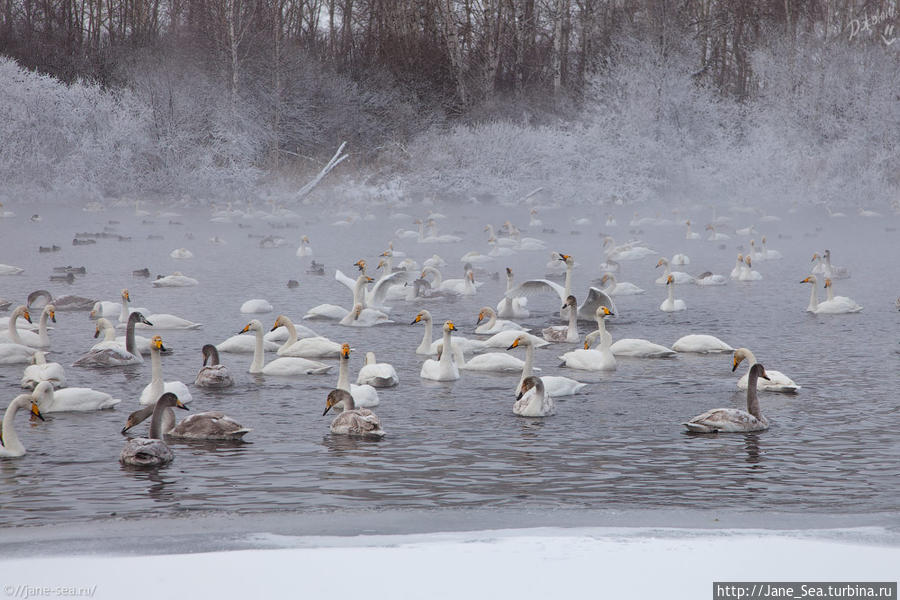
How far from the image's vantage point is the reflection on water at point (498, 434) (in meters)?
8.18

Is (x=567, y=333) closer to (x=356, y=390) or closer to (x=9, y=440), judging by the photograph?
(x=356, y=390)

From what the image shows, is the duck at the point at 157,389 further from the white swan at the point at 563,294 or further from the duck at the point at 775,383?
the white swan at the point at 563,294

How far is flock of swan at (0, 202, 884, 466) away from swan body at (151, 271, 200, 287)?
2cm

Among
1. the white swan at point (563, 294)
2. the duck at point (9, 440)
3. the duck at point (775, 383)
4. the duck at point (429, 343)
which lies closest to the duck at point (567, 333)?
the white swan at point (563, 294)

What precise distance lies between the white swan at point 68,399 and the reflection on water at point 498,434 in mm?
96

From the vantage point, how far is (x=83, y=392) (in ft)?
35.8

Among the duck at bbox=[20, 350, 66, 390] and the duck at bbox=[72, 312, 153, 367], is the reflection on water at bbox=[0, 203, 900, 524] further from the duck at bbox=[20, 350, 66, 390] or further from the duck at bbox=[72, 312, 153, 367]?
the duck at bbox=[20, 350, 66, 390]

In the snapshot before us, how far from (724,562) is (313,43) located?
160ft

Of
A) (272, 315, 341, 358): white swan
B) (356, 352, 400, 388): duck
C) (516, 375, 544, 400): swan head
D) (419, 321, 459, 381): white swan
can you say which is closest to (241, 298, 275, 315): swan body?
(272, 315, 341, 358): white swan

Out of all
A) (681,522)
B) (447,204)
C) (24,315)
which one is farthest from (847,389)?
(447,204)

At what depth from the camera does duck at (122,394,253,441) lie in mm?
9844

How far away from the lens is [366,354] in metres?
14.0

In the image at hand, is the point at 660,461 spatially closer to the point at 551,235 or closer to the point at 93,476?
the point at 93,476

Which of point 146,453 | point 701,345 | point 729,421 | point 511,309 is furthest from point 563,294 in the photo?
point 146,453
